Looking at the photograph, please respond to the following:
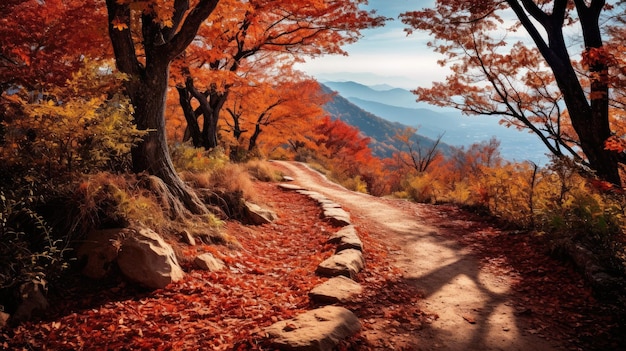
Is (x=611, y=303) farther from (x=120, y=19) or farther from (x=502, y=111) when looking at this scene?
(x=120, y=19)

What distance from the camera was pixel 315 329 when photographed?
2967 mm

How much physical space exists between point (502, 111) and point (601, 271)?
5.29 meters

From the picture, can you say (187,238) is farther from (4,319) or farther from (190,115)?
(190,115)

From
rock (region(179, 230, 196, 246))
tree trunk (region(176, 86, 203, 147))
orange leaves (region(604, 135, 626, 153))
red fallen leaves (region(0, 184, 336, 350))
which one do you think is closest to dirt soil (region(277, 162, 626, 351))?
red fallen leaves (region(0, 184, 336, 350))

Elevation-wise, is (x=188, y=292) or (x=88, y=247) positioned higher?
(x=88, y=247)

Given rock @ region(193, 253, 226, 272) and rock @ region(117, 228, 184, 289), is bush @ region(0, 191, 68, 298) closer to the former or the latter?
rock @ region(117, 228, 184, 289)

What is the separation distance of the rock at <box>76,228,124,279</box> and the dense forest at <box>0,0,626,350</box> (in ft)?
0.36

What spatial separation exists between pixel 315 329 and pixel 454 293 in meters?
2.31

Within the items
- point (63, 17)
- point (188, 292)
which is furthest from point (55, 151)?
point (63, 17)

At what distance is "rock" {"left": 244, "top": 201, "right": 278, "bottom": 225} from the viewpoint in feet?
22.0

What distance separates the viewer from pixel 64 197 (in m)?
4.05

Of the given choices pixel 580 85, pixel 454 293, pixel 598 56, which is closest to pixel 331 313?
pixel 454 293

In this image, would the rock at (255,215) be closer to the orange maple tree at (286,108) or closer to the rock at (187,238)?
the rock at (187,238)

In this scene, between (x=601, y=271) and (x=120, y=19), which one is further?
(x=120, y=19)
